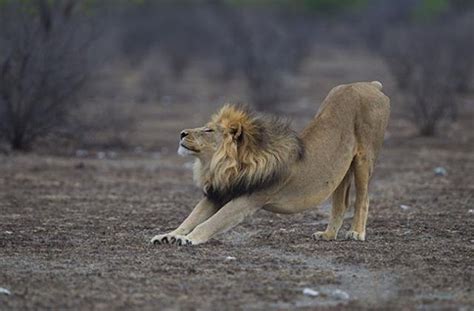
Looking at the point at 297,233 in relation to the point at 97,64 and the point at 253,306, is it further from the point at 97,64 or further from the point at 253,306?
the point at 97,64

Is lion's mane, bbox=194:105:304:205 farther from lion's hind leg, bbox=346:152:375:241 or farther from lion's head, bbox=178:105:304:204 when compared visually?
lion's hind leg, bbox=346:152:375:241

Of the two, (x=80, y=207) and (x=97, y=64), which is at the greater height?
(x=97, y=64)

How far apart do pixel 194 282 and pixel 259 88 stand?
1721 cm

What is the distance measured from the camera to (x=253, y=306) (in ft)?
20.5

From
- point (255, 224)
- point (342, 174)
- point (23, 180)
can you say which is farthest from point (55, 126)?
point (342, 174)

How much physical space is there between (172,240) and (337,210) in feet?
4.86

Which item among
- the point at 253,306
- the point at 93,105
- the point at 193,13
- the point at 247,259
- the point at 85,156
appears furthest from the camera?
the point at 193,13

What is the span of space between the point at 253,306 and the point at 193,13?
46905 millimetres

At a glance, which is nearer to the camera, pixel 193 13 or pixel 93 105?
pixel 93 105

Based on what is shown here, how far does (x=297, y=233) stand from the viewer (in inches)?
362

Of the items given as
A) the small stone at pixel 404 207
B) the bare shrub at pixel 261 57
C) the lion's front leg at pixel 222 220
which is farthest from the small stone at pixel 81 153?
the bare shrub at pixel 261 57

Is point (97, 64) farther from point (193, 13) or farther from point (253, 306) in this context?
point (193, 13)

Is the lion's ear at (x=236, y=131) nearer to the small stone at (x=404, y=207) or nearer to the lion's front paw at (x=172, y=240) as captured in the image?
the lion's front paw at (x=172, y=240)

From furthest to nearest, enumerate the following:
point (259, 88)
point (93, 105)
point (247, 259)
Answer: point (259, 88), point (93, 105), point (247, 259)
